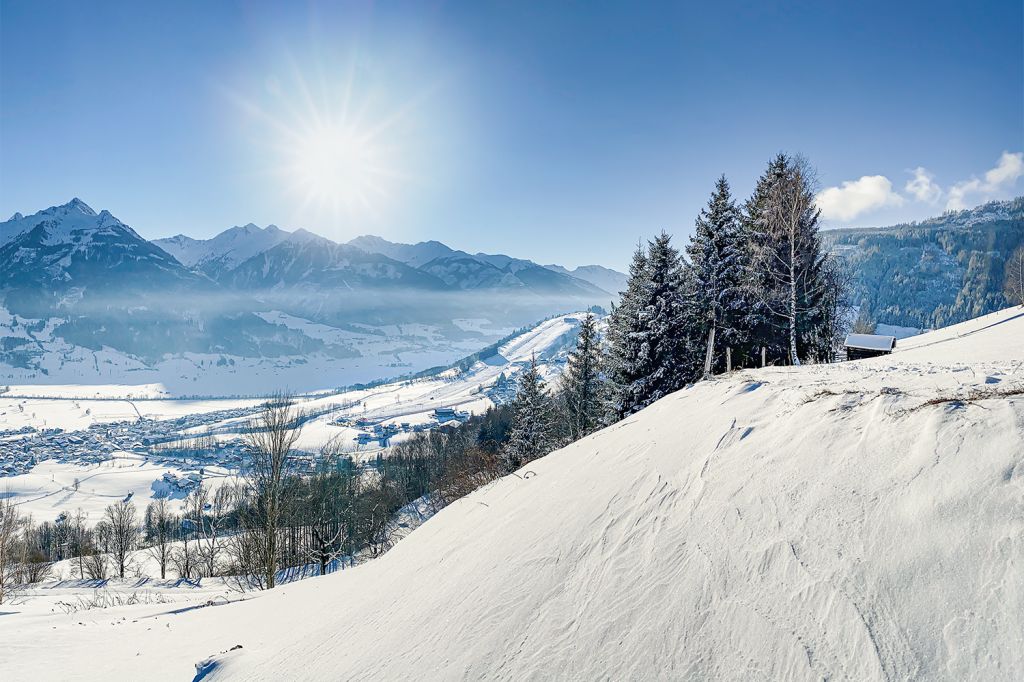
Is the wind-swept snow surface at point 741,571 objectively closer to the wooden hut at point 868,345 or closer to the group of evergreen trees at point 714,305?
the group of evergreen trees at point 714,305

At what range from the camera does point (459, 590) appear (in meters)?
4.61

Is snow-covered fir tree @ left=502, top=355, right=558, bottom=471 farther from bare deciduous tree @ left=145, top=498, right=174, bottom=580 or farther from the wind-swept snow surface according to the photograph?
bare deciduous tree @ left=145, top=498, right=174, bottom=580

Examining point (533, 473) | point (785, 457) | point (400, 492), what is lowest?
point (400, 492)

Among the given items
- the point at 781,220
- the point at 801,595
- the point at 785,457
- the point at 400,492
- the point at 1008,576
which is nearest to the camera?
the point at 1008,576

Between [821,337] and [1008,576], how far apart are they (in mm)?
28336

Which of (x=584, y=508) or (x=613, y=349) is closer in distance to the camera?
(x=584, y=508)

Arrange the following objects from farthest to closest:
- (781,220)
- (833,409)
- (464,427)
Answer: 1. (464,427)
2. (781,220)
3. (833,409)

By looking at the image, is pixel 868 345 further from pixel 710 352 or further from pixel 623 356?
pixel 623 356

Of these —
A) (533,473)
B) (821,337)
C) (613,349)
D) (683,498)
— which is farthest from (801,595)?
(821,337)

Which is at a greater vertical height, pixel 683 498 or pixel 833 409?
pixel 833 409

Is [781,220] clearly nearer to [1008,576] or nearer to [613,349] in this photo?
[613,349]

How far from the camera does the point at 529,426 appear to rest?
29.0 m

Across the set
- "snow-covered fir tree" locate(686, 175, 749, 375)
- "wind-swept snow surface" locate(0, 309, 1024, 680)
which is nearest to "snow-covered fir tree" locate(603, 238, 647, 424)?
"snow-covered fir tree" locate(686, 175, 749, 375)

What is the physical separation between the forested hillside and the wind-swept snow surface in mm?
177589
